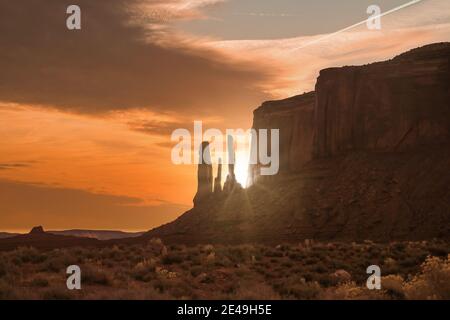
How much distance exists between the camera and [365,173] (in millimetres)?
75188

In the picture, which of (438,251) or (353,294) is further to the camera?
(438,251)

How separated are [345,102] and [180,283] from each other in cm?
7619

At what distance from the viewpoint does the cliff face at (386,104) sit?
79.6 metres


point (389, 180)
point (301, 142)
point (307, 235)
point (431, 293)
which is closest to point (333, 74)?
point (301, 142)

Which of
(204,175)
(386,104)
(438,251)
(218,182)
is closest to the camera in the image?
(438,251)

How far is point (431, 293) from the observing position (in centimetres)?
1611

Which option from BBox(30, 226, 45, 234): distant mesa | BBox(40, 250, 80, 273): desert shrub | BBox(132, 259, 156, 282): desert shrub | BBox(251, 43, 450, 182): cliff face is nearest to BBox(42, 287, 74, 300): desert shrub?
BBox(132, 259, 156, 282): desert shrub

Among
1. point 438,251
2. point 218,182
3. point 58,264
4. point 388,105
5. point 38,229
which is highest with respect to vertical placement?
point 388,105

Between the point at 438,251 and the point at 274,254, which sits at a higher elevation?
the point at 274,254

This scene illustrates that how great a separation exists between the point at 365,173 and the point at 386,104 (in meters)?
13.5

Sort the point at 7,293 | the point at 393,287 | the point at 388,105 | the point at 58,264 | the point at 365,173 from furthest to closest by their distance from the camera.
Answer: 1. the point at 388,105
2. the point at 365,173
3. the point at 58,264
4. the point at 393,287
5. the point at 7,293

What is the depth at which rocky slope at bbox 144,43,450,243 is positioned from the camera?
67000 millimetres

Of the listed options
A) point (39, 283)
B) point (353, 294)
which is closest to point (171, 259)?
point (39, 283)

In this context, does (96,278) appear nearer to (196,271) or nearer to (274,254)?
(196,271)
